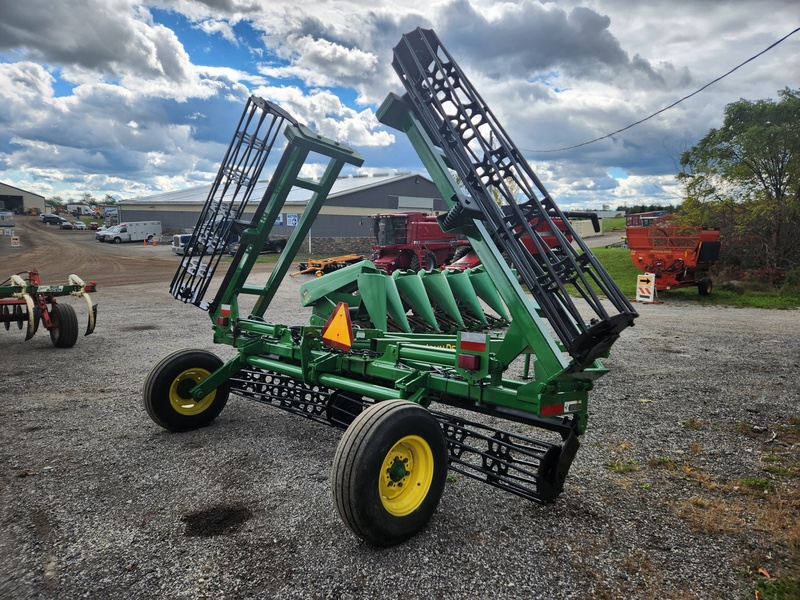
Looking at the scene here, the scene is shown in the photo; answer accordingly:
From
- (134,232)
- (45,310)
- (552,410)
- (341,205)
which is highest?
(341,205)

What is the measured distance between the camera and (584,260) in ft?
10.4

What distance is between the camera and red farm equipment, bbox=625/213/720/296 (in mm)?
14688

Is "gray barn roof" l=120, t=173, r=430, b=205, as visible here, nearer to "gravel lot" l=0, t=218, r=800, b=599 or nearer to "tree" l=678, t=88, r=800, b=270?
"tree" l=678, t=88, r=800, b=270

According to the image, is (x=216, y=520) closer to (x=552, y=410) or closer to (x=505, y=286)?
(x=552, y=410)

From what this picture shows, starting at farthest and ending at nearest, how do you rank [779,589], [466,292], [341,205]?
[341,205] → [466,292] → [779,589]

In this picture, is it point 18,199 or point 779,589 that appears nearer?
point 779,589

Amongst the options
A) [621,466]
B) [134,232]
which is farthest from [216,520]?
[134,232]

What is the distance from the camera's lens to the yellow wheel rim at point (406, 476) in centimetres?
298

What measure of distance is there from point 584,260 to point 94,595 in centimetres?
314

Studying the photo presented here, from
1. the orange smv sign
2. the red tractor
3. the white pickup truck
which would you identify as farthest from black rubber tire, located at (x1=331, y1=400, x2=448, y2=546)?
the white pickup truck

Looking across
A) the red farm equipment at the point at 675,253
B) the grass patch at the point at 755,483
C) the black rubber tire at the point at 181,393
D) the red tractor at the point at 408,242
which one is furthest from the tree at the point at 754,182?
the black rubber tire at the point at 181,393

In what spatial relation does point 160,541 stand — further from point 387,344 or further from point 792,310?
point 792,310

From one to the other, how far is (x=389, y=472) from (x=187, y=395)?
8.51ft

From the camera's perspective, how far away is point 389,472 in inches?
118
